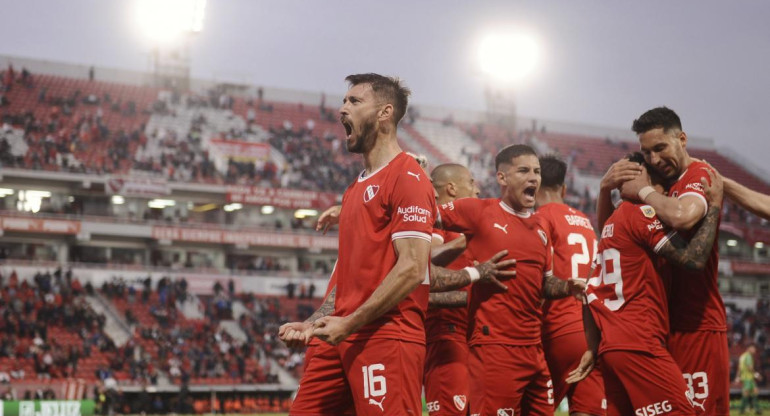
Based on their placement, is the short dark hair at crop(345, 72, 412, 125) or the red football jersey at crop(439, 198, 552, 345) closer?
the short dark hair at crop(345, 72, 412, 125)

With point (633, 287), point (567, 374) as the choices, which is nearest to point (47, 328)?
point (567, 374)

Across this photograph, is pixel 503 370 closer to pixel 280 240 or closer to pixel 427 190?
pixel 427 190

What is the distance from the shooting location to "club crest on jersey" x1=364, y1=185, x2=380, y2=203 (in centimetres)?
559

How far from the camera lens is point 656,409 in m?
6.08

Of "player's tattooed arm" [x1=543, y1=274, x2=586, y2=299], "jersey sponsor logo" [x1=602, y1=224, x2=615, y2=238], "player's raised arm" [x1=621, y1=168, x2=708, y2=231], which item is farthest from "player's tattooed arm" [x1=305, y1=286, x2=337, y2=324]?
"player's tattooed arm" [x1=543, y1=274, x2=586, y2=299]

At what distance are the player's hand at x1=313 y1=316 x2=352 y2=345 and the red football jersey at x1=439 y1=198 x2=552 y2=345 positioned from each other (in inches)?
110

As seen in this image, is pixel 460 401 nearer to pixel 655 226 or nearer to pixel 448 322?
pixel 448 322

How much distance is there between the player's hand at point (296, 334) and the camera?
522 centimetres

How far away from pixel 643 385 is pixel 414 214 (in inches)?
84.1

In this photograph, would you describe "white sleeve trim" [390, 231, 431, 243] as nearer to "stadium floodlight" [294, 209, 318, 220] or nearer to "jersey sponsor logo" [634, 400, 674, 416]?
"jersey sponsor logo" [634, 400, 674, 416]

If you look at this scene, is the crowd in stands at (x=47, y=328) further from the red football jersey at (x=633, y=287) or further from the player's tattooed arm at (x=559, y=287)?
the red football jersey at (x=633, y=287)

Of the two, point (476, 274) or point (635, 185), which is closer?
point (635, 185)

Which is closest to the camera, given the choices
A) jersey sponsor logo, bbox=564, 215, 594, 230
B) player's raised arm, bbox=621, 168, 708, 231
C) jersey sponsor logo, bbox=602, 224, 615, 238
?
player's raised arm, bbox=621, 168, 708, 231

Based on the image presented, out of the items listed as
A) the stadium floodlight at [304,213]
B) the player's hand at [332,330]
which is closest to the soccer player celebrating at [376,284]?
the player's hand at [332,330]
